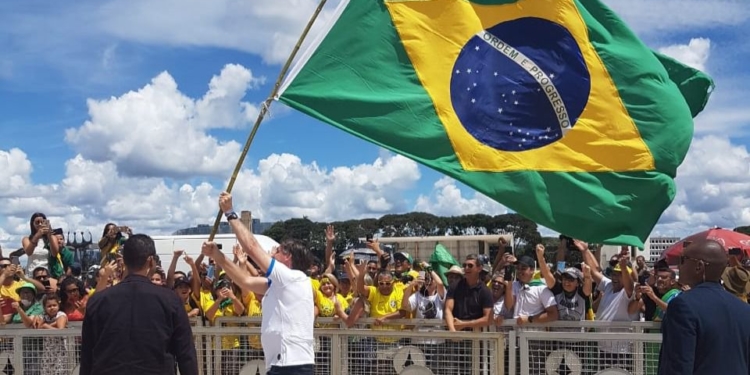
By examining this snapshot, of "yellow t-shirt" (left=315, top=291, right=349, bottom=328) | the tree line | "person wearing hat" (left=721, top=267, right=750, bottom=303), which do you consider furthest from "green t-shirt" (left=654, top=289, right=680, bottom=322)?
the tree line

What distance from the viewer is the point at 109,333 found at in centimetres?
505

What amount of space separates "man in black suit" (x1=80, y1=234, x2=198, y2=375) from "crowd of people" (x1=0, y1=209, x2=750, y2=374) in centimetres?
317

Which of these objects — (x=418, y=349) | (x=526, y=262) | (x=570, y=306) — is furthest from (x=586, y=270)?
(x=418, y=349)

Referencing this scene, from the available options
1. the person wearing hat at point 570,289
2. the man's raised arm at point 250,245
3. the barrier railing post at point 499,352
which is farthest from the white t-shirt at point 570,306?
the man's raised arm at point 250,245

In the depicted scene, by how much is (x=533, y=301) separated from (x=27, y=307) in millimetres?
6252

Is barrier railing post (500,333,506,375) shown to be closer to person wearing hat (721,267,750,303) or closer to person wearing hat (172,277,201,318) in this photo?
person wearing hat (721,267,750,303)

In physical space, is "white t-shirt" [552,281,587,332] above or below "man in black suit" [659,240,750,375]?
below

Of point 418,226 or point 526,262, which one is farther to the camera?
point 418,226

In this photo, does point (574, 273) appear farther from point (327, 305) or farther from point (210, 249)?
point (210, 249)

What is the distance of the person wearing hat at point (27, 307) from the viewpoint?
377 inches

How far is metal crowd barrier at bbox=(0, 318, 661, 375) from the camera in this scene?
8227 millimetres

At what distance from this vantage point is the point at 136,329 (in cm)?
504

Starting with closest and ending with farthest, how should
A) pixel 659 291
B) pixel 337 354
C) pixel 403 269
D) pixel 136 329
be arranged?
Answer: 1. pixel 136 329
2. pixel 337 354
3. pixel 659 291
4. pixel 403 269

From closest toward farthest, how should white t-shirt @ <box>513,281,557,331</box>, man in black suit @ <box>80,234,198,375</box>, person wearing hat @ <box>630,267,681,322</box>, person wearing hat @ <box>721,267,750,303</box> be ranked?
man in black suit @ <box>80,234,198,375</box>
person wearing hat @ <box>721,267,750,303</box>
person wearing hat @ <box>630,267,681,322</box>
white t-shirt @ <box>513,281,557,331</box>
